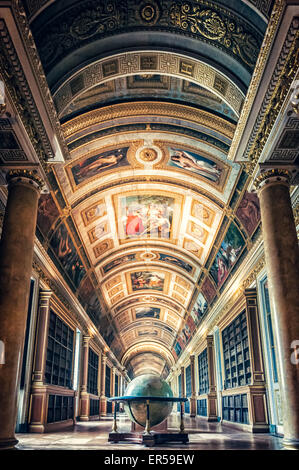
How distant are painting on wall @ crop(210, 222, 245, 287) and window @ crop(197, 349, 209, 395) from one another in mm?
7173

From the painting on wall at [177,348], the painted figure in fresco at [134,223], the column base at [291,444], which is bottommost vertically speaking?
the column base at [291,444]

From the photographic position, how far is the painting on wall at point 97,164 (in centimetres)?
1290

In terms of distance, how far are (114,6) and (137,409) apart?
353 inches

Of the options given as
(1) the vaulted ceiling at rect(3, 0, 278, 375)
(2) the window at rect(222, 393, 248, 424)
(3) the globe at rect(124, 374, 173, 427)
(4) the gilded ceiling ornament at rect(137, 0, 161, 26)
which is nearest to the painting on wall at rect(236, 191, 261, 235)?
(1) the vaulted ceiling at rect(3, 0, 278, 375)

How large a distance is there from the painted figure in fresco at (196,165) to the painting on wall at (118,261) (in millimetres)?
8314

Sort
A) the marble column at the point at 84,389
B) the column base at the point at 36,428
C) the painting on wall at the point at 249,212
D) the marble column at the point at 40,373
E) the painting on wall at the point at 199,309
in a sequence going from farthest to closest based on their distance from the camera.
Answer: the painting on wall at the point at 199,309, the marble column at the point at 84,389, the painting on wall at the point at 249,212, the marble column at the point at 40,373, the column base at the point at 36,428

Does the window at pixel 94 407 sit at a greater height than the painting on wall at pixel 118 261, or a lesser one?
lesser

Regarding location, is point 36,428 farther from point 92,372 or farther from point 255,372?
point 92,372

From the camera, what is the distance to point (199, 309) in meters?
23.7

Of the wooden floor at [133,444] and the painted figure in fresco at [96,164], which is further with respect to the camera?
the painted figure in fresco at [96,164]

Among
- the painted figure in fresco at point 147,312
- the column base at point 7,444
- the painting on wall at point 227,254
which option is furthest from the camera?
the painted figure in fresco at point 147,312

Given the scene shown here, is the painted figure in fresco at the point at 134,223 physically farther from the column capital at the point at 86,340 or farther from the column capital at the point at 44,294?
the column capital at the point at 86,340

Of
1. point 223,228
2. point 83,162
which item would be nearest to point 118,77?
point 83,162

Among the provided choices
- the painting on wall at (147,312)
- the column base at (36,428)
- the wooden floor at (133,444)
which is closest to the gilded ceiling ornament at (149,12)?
the wooden floor at (133,444)
